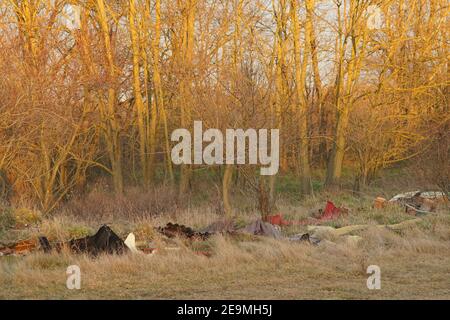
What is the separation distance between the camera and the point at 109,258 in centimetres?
848

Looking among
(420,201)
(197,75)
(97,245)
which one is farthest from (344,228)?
(197,75)

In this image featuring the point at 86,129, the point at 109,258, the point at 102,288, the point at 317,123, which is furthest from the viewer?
the point at 317,123

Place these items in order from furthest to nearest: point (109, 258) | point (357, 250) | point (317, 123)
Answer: point (317, 123)
point (357, 250)
point (109, 258)

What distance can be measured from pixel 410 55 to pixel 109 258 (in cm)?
1485

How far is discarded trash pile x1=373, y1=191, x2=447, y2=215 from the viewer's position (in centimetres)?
1400

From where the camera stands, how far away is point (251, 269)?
8398 millimetres

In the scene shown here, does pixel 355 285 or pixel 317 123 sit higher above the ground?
pixel 317 123

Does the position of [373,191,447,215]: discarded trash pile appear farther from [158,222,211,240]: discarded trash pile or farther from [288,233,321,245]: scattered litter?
[158,222,211,240]: discarded trash pile

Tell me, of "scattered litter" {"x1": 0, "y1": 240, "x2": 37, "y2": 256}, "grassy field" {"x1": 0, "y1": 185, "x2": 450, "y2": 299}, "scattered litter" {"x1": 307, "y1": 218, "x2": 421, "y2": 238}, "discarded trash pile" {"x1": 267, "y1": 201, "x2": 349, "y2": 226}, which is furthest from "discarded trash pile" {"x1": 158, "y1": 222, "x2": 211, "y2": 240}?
"discarded trash pile" {"x1": 267, "y1": 201, "x2": 349, "y2": 226}

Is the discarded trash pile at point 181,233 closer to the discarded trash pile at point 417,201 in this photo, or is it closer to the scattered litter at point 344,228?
the scattered litter at point 344,228

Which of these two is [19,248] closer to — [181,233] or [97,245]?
[97,245]

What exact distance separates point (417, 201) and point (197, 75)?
624 centimetres

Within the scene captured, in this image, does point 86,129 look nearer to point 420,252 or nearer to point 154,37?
point 154,37
